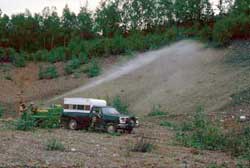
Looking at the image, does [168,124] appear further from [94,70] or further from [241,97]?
[94,70]

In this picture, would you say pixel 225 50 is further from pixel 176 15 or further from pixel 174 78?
pixel 176 15

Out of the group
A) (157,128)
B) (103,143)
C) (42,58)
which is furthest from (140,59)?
(103,143)

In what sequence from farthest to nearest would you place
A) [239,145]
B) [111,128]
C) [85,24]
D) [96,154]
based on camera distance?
[85,24] < [111,128] < [239,145] < [96,154]

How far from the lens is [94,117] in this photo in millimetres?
26016

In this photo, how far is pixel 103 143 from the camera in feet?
65.6

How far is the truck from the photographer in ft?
A: 82.7

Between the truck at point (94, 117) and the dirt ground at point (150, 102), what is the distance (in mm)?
939

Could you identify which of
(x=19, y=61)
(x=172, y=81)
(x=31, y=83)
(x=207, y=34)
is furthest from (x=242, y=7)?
(x=19, y=61)

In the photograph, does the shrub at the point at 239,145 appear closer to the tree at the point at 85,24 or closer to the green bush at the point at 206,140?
the green bush at the point at 206,140

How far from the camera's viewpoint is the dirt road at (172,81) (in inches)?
1490

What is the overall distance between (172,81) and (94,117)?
65.9 feet

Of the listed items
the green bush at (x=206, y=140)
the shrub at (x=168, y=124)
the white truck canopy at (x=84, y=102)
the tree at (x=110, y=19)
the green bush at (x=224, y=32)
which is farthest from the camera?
the tree at (x=110, y=19)

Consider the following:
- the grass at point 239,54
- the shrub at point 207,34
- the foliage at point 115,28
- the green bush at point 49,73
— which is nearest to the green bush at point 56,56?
the foliage at point 115,28

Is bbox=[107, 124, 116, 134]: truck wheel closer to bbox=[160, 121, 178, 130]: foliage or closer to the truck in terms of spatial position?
the truck
